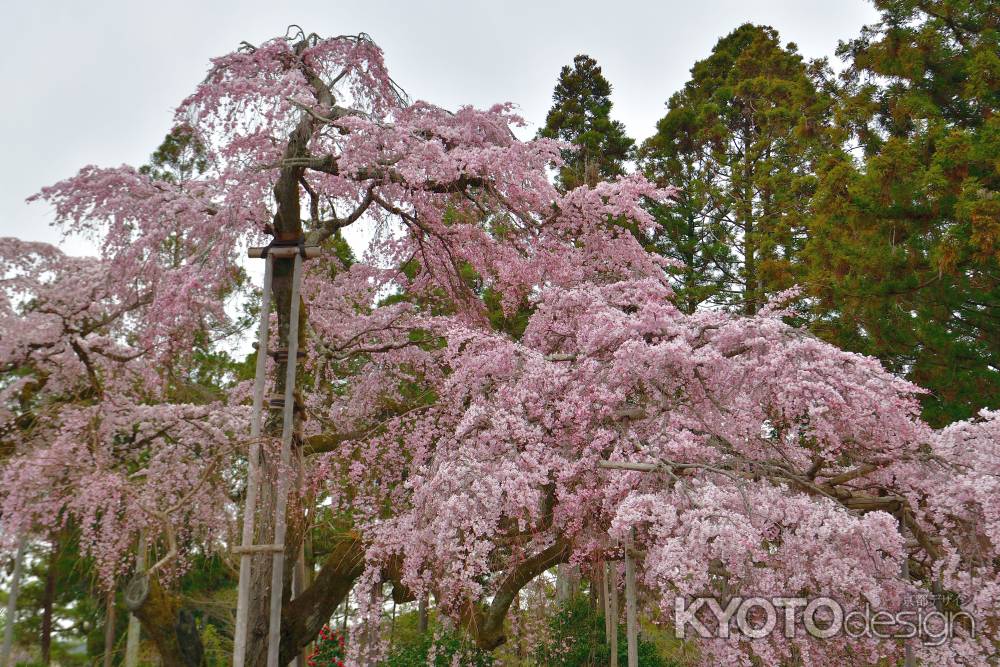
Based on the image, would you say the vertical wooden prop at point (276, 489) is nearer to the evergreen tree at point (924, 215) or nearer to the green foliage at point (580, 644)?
the green foliage at point (580, 644)

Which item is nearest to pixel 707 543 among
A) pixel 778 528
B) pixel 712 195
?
pixel 778 528

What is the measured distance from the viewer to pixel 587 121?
17016mm

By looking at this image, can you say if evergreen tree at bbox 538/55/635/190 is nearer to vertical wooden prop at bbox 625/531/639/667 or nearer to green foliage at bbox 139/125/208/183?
green foliage at bbox 139/125/208/183

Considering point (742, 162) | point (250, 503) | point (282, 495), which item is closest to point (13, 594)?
point (282, 495)

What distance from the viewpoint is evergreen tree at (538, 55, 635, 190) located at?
16.4 meters

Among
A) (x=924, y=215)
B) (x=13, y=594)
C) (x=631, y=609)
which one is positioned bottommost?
(x=631, y=609)

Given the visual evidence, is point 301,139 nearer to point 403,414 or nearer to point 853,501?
point 403,414

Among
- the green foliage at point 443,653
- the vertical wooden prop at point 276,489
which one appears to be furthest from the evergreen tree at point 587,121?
Answer: the vertical wooden prop at point 276,489

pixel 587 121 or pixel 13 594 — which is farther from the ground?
pixel 587 121

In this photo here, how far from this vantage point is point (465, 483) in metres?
5.70

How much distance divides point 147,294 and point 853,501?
674 centimetres

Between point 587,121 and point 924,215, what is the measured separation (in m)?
8.82

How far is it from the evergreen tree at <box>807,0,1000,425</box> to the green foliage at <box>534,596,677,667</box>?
4.86 metres

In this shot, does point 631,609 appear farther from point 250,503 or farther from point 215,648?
point 215,648
